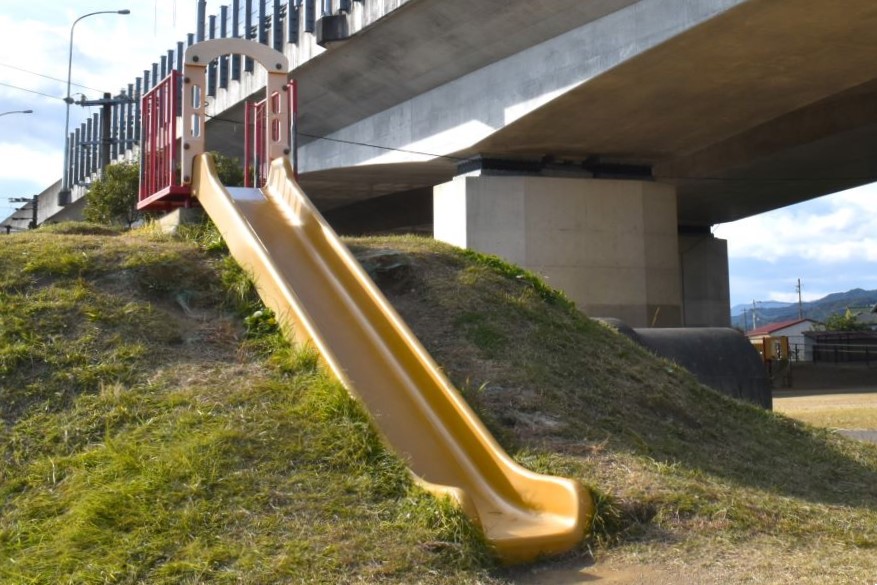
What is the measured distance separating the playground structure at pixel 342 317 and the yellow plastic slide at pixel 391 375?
0.01m

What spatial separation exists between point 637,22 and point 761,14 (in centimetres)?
267

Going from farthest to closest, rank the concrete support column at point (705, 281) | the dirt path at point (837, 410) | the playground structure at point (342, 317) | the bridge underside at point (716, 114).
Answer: the concrete support column at point (705, 281)
the bridge underside at point (716, 114)
the dirt path at point (837, 410)
the playground structure at point (342, 317)

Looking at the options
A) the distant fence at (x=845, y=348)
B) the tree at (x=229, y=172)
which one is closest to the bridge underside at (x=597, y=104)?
the tree at (x=229, y=172)

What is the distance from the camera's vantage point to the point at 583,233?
2555cm

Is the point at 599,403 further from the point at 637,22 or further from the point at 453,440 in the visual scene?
the point at 637,22

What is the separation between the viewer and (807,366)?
38562 millimetres

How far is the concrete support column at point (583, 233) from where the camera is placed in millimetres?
24906

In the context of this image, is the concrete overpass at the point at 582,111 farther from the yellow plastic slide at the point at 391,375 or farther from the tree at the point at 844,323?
the tree at the point at 844,323

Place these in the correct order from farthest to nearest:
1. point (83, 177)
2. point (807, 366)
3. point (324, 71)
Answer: point (83, 177) < point (807, 366) < point (324, 71)

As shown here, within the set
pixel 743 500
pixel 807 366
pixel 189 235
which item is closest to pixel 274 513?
pixel 743 500

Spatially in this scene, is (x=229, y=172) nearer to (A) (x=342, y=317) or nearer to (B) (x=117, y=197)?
(B) (x=117, y=197)

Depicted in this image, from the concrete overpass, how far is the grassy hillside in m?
10.6

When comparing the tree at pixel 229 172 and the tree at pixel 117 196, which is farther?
the tree at pixel 229 172

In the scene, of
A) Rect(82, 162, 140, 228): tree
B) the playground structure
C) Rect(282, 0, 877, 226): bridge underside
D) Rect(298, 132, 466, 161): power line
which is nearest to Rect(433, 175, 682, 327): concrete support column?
Rect(298, 132, 466, 161): power line
